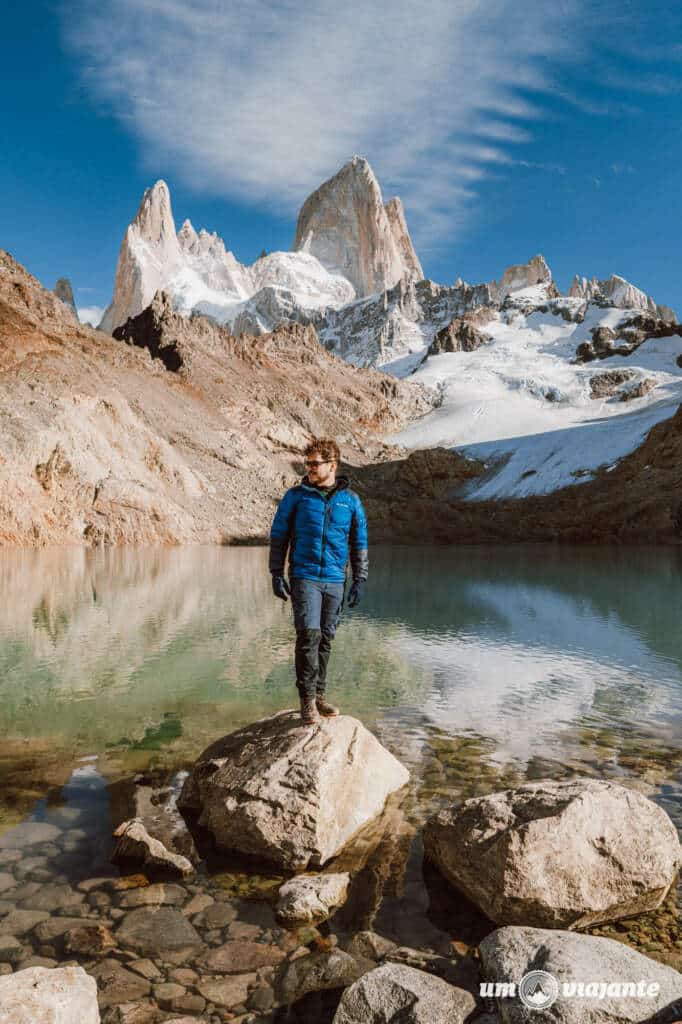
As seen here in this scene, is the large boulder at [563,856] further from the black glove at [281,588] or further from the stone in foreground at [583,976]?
the black glove at [281,588]

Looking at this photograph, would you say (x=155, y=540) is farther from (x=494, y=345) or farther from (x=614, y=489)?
(x=494, y=345)

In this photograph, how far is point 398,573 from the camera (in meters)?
29.8

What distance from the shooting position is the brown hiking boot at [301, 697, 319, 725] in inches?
229

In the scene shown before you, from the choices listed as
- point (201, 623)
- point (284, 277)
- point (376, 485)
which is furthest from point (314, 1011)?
point (284, 277)

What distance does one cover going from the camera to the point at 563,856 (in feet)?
14.0

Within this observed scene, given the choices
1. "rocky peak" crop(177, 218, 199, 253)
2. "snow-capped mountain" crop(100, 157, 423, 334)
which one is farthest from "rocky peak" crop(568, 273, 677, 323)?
Answer: "rocky peak" crop(177, 218, 199, 253)

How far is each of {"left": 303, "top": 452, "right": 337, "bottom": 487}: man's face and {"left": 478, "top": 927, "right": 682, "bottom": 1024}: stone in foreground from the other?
3.41m

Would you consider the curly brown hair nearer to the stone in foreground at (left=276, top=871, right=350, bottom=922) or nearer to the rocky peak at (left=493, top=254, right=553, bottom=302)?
the stone in foreground at (left=276, top=871, right=350, bottom=922)

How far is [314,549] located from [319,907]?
99.9 inches

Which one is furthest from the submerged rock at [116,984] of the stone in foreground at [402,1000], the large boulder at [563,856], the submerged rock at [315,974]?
the large boulder at [563,856]

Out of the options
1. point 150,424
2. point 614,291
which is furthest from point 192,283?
point 150,424

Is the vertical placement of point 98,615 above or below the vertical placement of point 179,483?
below

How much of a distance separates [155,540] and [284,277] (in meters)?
169

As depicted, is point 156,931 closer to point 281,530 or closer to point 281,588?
point 281,588
